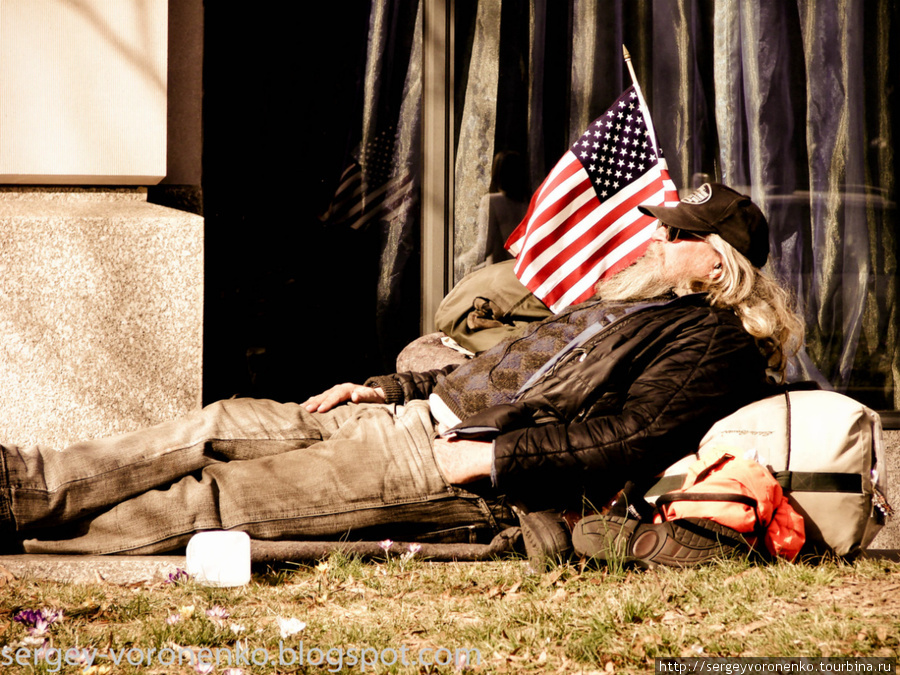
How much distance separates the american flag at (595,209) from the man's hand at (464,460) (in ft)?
4.39

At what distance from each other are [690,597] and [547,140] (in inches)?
130

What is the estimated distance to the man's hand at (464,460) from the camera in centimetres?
329

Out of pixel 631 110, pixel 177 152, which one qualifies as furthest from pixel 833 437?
pixel 177 152

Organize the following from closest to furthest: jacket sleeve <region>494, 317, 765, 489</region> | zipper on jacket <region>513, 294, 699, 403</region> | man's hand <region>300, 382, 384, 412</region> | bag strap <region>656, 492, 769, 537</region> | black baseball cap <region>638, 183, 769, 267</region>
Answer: bag strap <region>656, 492, 769, 537</region> < jacket sleeve <region>494, 317, 765, 489</region> < zipper on jacket <region>513, 294, 699, 403</region> < black baseball cap <region>638, 183, 769, 267</region> < man's hand <region>300, 382, 384, 412</region>

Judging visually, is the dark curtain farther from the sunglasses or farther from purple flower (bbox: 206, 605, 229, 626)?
purple flower (bbox: 206, 605, 229, 626)

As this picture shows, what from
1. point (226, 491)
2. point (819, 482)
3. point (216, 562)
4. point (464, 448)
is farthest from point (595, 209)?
point (216, 562)

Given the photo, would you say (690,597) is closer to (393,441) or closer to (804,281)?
(393,441)

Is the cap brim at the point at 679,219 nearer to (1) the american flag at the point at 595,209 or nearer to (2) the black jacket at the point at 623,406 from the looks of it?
(2) the black jacket at the point at 623,406

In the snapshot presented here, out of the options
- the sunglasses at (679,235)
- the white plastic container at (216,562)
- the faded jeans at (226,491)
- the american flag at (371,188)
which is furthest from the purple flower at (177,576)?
the american flag at (371,188)

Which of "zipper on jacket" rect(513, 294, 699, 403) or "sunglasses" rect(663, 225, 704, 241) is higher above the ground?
"sunglasses" rect(663, 225, 704, 241)

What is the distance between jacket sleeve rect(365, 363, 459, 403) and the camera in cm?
411

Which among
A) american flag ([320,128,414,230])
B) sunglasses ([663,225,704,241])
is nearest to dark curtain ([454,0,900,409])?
american flag ([320,128,414,230])

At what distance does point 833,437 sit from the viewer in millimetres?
3279

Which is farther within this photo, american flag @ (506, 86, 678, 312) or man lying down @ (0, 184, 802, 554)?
american flag @ (506, 86, 678, 312)
